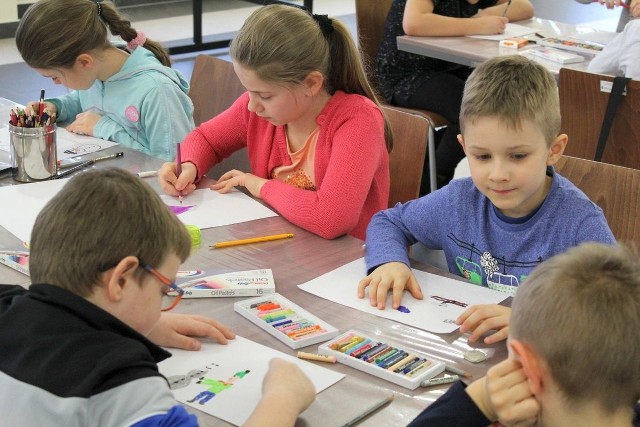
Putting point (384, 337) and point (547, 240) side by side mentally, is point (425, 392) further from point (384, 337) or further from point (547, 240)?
point (547, 240)

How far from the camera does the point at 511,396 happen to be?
114 centimetres

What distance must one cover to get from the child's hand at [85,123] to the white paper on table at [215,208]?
0.60m

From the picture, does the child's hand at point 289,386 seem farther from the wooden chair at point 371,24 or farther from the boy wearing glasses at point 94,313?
the wooden chair at point 371,24

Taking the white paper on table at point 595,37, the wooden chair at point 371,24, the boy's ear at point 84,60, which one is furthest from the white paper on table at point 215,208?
the white paper on table at point 595,37

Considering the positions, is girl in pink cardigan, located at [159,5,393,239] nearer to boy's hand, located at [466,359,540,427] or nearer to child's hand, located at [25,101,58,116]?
child's hand, located at [25,101,58,116]

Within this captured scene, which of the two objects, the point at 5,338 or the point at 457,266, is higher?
the point at 5,338

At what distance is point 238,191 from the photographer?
2279 millimetres

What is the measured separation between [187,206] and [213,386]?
2.83ft

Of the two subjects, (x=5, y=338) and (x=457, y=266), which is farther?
(x=457, y=266)

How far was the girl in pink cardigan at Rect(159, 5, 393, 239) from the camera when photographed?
2.12 metres

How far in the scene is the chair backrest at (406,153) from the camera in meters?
2.44

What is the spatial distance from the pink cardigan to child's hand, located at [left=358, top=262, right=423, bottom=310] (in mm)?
290

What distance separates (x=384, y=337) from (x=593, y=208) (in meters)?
0.55

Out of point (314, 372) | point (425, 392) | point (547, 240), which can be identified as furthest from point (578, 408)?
point (547, 240)
